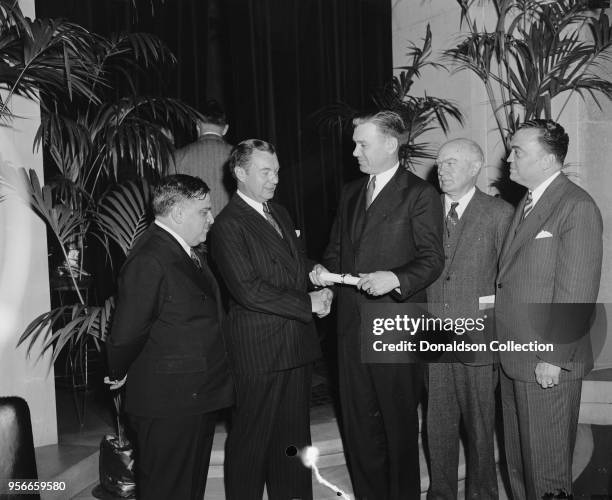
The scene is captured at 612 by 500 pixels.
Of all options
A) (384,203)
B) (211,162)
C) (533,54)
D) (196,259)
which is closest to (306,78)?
(533,54)

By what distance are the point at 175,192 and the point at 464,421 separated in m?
1.55

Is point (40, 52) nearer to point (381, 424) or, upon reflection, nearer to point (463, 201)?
point (463, 201)

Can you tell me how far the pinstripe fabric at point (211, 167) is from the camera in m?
3.58

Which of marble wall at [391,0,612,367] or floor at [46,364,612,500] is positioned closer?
floor at [46,364,612,500]

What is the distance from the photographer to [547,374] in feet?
7.93

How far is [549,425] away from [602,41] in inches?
104

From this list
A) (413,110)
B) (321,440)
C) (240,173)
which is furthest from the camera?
(413,110)

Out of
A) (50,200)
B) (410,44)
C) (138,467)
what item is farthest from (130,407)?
(410,44)

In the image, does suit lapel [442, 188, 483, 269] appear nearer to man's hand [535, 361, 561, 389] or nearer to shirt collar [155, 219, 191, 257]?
man's hand [535, 361, 561, 389]

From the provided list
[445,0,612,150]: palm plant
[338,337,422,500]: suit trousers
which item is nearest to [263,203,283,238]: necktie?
[338,337,422,500]: suit trousers

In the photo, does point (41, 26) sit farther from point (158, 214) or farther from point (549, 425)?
point (549, 425)

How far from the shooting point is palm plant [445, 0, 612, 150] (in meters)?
3.97

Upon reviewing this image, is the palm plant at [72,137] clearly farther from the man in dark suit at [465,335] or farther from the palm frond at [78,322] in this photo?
the man in dark suit at [465,335]

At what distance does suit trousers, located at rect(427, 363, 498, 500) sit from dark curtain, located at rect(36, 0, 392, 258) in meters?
2.74
